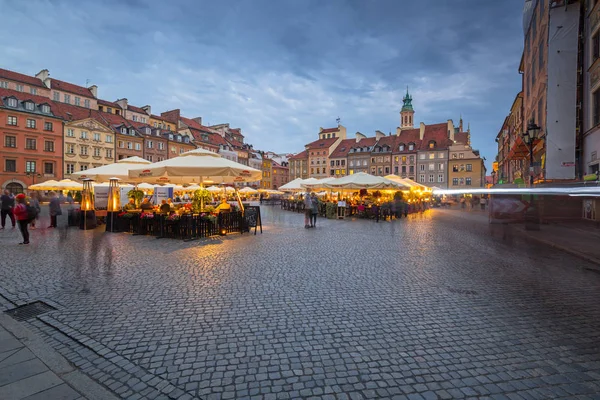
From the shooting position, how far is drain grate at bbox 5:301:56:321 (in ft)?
15.0

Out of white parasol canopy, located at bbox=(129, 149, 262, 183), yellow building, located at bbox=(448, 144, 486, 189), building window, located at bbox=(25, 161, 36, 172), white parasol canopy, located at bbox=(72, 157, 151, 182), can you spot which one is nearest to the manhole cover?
white parasol canopy, located at bbox=(129, 149, 262, 183)

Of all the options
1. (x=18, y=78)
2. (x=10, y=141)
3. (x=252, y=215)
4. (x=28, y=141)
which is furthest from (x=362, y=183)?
(x=18, y=78)

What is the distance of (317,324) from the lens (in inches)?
173

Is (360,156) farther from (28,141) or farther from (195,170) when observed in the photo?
(195,170)


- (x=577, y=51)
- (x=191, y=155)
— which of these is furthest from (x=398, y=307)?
(x=577, y=51)

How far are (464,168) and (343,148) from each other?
30.4 meters

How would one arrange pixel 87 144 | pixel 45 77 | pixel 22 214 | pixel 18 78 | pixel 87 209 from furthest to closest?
pixel 45 77 → pixel 87 144 → pixel 18 78 → pixel 87 209 → pixel 22 214

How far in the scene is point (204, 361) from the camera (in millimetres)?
3424

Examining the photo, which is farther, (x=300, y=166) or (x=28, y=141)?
(x=300, y=166)

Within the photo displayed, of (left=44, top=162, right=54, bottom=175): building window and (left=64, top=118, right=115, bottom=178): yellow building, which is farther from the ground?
(left=64, top=118, right=115, bottom=178): yellow building

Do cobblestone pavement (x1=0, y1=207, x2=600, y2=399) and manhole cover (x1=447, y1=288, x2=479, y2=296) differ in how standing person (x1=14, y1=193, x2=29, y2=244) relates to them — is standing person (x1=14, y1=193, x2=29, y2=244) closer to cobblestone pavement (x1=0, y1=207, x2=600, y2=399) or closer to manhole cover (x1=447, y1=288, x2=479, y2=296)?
cobblestone pavement (x1=0, y1=207, x2=600, y2=399)

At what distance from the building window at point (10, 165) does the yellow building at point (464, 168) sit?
Result: 77.6 meters

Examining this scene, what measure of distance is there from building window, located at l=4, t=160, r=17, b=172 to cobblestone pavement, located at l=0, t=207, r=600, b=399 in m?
49.4

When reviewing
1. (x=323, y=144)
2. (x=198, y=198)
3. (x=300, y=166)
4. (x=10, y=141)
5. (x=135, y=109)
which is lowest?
(x=198, y=198)
